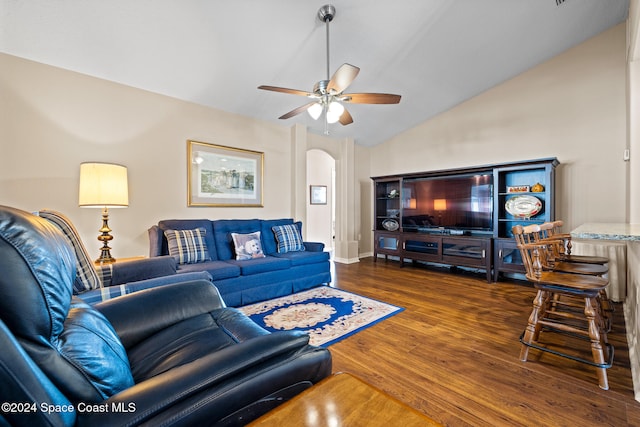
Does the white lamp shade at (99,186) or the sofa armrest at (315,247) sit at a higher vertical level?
the white lamp shade at (99,186)

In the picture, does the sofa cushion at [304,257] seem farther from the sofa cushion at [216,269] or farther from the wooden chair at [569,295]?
the wooden chair at [569,295]

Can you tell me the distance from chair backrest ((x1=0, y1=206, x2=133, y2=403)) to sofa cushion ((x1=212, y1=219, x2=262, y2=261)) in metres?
2.68

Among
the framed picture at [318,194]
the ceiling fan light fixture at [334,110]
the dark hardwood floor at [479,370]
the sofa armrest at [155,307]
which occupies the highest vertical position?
the ceiling fan light fixture at [334,110]

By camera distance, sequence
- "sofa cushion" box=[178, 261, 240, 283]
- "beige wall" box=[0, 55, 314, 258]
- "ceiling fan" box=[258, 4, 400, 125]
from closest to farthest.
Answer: "ceiling fan" box=[258, 4, 400, 125], "beige wall" box=[0, 55, 314, 258], "sofa cushion" box=[178, 261, 240, 283]

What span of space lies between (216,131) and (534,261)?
12.7 feet

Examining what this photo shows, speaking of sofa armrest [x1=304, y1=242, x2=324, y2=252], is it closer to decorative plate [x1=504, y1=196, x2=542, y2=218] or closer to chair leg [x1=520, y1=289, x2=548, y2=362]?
chair leg [x1=520, y1=289, x2=548, y2=362]

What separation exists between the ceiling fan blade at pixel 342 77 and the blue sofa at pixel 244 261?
6.65ft

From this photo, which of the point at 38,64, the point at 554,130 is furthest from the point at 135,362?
the point at 554,130

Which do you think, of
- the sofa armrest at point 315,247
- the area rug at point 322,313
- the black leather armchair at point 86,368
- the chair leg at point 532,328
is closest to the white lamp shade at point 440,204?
the sofa armrest at point 315,247

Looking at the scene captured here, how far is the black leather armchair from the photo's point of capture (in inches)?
20.7

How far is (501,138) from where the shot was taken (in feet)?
13.9

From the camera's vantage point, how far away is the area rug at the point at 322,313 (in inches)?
94.7

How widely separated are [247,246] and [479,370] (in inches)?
105

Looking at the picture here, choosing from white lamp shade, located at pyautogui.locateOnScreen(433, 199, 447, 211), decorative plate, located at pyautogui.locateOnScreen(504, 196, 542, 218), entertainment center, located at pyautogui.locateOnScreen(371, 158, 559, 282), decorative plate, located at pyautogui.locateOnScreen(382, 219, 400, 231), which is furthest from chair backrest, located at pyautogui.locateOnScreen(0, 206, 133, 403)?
decorative plate, located at pyautogui.locateOnScreen(382, 219, 400, 231)
